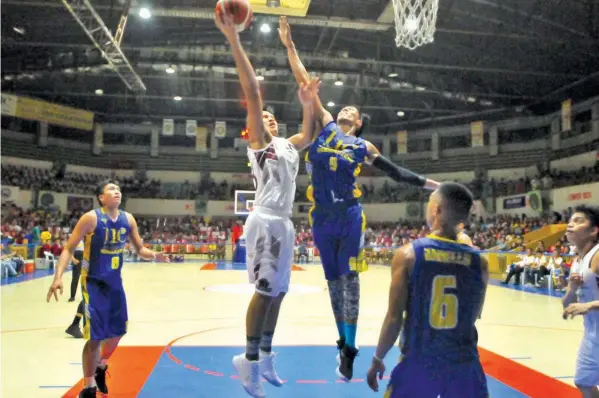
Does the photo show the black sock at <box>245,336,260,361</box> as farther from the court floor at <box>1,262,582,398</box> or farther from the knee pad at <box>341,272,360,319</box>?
the court floor at <box>1,262,582,398</box>

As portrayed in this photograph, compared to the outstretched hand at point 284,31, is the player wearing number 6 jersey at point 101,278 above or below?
below

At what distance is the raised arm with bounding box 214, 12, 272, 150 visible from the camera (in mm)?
3174

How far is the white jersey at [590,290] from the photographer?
3.46m

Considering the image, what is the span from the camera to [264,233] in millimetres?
3469

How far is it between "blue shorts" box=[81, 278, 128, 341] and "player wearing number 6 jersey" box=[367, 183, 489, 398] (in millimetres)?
2659

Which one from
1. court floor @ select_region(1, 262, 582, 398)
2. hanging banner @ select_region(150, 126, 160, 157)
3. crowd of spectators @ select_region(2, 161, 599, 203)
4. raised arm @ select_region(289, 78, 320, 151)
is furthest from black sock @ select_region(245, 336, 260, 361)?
hanging banner @ select_region(150, 126, 160, 157)

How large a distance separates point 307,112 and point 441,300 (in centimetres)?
198

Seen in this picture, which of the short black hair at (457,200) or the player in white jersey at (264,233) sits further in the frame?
the player in white jersey at (264,233)

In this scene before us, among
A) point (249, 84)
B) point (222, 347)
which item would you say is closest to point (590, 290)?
point (249, 84)

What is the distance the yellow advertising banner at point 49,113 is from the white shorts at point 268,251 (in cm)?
2394

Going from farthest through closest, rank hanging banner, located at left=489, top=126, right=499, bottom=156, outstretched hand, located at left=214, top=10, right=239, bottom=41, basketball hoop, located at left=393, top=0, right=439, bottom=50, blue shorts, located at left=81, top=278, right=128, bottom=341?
hanging banner, located at left=489, top=126, right=499, bottom=156
basketball hoop, located at left=393, top=0, right=439, bottom=50
blue shorts, located at left=81, top=278, right=128, bottom=341
outstretched hand, located at left=214, top=10, right=239, bottom=41

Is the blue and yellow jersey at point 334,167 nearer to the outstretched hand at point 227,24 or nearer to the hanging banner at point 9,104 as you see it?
the outstretched hand at point 227,24

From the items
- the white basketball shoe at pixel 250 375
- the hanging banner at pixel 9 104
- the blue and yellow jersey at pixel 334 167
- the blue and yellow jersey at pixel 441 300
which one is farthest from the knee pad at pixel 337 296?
the hanging banner at pixel 9 104

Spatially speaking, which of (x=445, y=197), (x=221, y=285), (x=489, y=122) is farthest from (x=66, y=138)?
(x=445, y=197)
